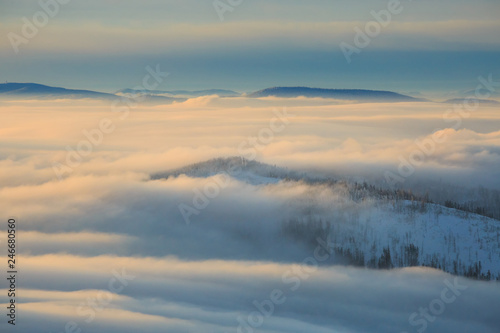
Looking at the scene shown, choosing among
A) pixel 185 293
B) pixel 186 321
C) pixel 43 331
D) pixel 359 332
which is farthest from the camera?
pixel 185 293

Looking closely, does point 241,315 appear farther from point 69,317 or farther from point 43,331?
point 43,331

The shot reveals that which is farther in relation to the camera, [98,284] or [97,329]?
[98,284]

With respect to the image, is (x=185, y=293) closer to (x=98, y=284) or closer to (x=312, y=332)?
(x=98, y=284)

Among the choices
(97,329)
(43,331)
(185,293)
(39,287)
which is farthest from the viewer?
(185,293)

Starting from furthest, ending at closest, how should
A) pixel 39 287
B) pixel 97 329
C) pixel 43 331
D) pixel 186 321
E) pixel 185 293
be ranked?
pixel 185 293, pixel 39 287, pixel 186 321, pixel 97 329, pixel 43 331

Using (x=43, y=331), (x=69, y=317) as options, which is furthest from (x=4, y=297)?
(x=43, y=331)

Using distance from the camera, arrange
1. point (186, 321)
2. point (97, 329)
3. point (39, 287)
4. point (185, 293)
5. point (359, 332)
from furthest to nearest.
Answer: point (185, 293) → point (359, 332) → point (39, 287) → point (186, 321) → point (97, 329)

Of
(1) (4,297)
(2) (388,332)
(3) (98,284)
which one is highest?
(1) (4,297)

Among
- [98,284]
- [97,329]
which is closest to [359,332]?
[98,284]

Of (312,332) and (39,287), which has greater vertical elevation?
(39,287)
